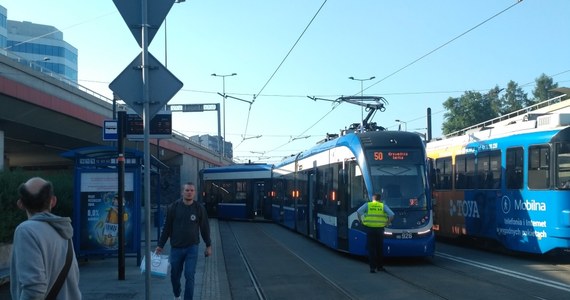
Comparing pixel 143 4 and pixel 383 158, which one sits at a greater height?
pixel 143 4

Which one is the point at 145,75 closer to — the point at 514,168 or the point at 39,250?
the point at 39,250

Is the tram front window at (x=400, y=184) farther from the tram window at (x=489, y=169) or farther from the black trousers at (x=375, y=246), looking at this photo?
the tram window at (x=489, y=169)

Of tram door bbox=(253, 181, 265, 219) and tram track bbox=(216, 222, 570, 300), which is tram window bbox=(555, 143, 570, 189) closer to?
tram track bbox=(216, 222, 570, 300)

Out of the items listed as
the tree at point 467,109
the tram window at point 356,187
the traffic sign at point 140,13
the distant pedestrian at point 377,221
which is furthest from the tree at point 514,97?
the traffic sign at point 140,13

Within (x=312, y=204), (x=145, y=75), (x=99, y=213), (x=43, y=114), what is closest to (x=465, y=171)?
(x=312, y=204)

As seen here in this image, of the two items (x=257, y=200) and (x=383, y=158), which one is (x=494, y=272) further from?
(x=257, y=200)

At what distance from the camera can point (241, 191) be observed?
35844 mm

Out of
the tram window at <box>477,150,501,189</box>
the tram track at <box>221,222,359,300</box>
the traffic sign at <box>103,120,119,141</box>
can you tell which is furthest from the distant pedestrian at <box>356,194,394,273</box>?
the traffic sign at <box>103,120,119,141</box>

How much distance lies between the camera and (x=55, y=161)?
52844 millimetres

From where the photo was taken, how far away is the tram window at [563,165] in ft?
46.7

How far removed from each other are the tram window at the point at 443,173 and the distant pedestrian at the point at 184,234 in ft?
41.9

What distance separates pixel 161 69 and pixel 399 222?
905 cm

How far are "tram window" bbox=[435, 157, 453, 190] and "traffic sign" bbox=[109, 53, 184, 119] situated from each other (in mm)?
14244

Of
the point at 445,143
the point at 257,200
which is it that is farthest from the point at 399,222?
the point at 257,200
